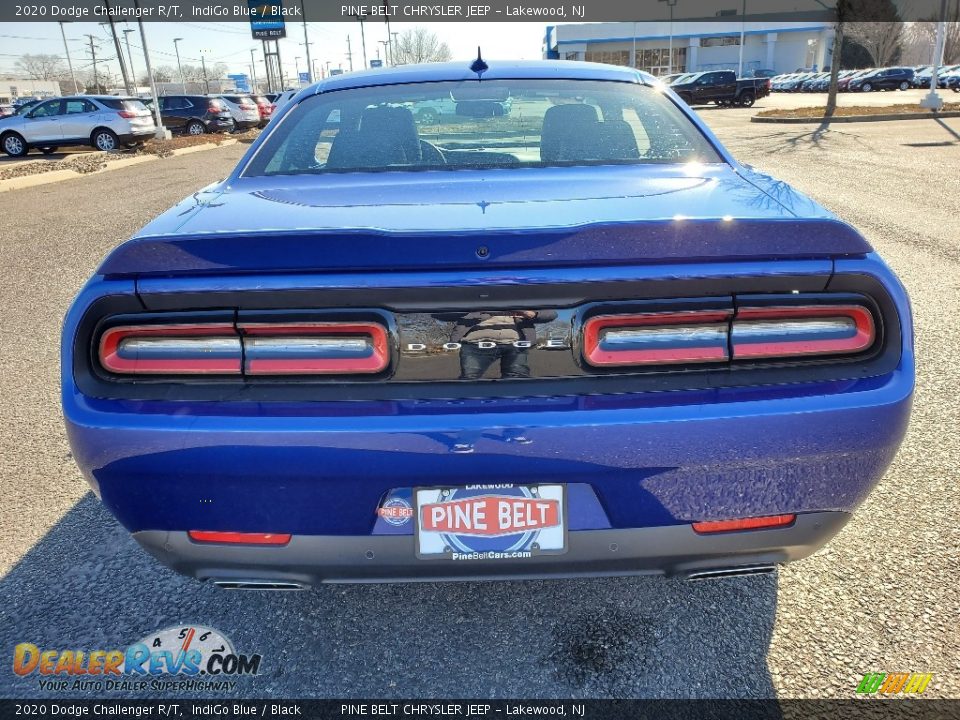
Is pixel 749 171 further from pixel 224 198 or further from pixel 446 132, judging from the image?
pixel 224 198

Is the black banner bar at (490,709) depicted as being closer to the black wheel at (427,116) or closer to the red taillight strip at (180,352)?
the red taillight strip at (180,352)

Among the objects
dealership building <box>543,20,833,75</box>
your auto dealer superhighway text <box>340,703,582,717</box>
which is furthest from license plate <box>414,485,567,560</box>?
dealership building <box>543,20,833,75</box>

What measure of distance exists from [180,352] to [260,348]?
188 mm

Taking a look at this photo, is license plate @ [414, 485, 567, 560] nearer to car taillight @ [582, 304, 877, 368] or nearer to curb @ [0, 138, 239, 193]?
car taillight @ [582, 304, 877, 368]

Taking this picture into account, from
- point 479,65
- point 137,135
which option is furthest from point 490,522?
point 137,135

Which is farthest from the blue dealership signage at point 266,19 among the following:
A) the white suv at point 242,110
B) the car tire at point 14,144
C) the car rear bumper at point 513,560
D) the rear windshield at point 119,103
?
the car rear bumper at point 513,560

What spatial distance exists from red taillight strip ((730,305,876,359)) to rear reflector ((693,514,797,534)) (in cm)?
39

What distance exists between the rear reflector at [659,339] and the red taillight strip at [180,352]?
2.64 feet

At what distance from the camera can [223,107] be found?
25562 millimetres

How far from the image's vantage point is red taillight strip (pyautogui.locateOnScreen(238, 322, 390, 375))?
1.60 m

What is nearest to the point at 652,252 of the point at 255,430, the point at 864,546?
the point at 255,430

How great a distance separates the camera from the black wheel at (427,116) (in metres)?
2.79

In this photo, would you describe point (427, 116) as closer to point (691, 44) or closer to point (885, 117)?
point (885, 117)

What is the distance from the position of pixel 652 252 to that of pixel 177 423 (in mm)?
1110
